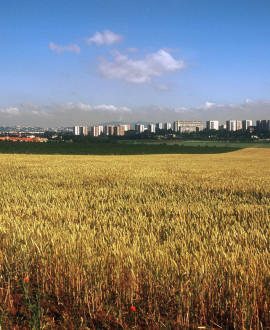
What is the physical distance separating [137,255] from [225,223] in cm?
251

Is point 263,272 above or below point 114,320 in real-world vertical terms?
above

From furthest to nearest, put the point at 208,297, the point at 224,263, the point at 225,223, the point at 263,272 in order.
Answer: the point at 225,223, the point at 224,263, the point at 263,272, the point at 208,297

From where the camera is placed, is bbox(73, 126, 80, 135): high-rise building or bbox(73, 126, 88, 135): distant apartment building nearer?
bbox(73, 126, 88, 135): distant apartment building

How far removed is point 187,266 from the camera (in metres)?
2.82

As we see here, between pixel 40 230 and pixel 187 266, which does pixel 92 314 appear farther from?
pixel 40 230

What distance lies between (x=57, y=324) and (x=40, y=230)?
6.56 feet

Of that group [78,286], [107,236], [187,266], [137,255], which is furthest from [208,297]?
[107,236]

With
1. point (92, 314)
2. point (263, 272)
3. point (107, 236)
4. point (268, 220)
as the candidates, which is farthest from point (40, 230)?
point (268, 220)

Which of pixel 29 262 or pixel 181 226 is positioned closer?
pixel 29 262

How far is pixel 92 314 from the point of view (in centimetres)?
232

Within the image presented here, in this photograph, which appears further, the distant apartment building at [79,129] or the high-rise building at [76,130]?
the high-rise building at [76,130]

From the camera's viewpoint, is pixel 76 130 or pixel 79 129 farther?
pixel 79 129

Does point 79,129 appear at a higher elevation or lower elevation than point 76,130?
higher

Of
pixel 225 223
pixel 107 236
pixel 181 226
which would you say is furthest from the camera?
pixel 225 223
